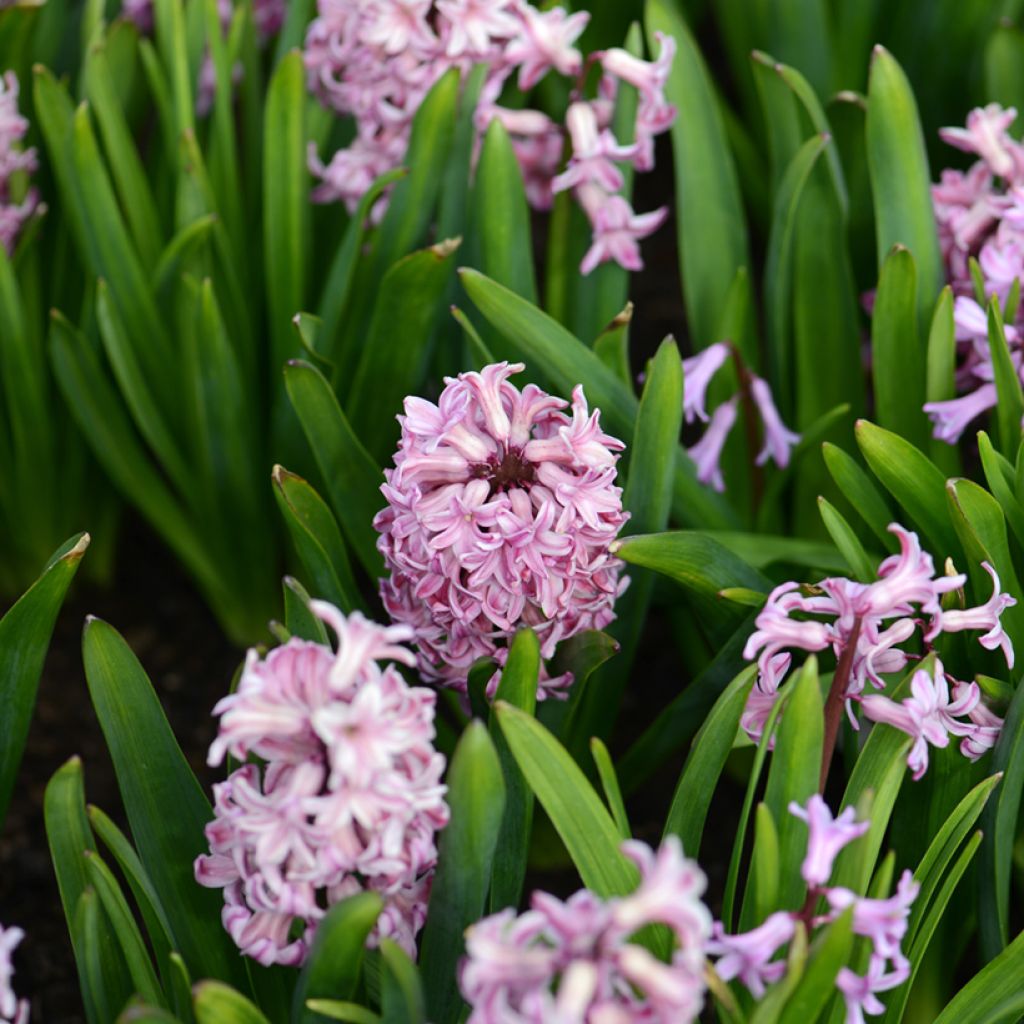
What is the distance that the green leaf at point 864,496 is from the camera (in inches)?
52.7

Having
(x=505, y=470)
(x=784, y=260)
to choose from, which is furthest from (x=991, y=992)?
(x=784, y=260)

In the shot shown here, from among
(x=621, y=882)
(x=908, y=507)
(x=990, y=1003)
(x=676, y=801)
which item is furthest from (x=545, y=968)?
(x=908, y=507)

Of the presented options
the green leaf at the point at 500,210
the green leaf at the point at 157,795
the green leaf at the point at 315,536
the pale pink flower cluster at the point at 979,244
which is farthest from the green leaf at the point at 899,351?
the green leaf at the point at 157,795

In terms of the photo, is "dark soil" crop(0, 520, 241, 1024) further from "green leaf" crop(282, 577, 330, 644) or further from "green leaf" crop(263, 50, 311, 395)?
"green leaf" crop(282, 577, 330, 644)

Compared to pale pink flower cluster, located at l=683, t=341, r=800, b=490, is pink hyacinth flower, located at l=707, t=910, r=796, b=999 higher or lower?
lower

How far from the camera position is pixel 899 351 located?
150cm

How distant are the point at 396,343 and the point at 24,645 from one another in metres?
0.54

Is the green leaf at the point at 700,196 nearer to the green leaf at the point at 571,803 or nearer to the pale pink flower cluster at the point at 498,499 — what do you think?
the pale pink flower cluster at the point at 498,499

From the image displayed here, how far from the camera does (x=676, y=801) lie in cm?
112

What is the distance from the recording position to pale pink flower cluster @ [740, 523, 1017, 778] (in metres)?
1.00

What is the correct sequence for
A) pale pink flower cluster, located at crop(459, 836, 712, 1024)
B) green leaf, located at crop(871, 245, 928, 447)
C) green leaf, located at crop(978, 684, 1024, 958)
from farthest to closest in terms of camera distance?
green leaf, located at crop(871, 245, 928, 447) → green leaf, located at crop(978, 684, 1024, 958) → pale pink flower cluster, located at crop(459, 836, 712, 1024)

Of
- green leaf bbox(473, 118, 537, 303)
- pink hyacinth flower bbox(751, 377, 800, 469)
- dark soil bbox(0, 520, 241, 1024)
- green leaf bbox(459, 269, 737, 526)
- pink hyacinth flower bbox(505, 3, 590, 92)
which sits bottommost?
dark soil bbox(0, 520, 241, 1024)

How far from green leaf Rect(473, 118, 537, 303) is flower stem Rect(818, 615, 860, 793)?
684 millimetres

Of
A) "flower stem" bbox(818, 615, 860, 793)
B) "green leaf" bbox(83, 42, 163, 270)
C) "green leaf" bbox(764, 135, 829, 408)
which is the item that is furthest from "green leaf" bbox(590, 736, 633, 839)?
"green leaf" bbox(83, 42, 163, 270)
